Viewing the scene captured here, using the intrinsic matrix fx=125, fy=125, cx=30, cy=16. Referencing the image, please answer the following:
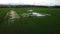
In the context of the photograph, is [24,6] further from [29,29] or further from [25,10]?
[29,29]

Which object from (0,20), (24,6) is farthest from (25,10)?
(0,20)

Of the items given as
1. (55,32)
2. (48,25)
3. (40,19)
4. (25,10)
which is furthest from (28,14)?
(55,32)

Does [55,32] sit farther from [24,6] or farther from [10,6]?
[10,6]

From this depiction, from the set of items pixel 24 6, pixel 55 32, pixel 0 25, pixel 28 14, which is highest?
pixel 24 6

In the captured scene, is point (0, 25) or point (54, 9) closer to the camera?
point (0, 25)

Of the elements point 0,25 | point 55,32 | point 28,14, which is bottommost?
point 55,32

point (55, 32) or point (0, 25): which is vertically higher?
point (0, 25)
